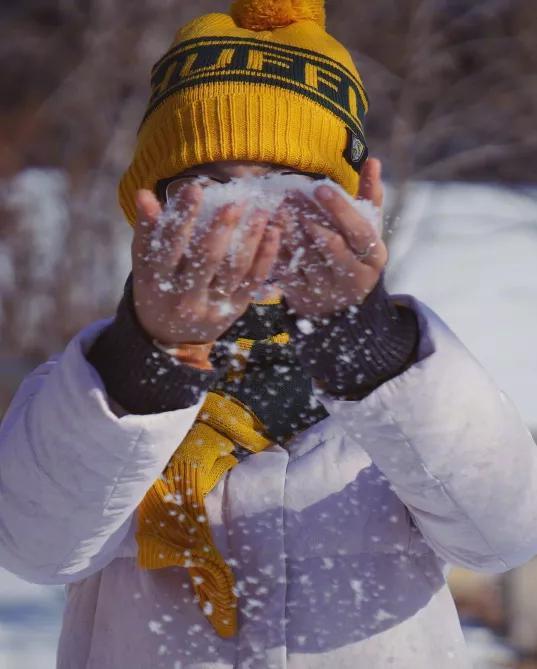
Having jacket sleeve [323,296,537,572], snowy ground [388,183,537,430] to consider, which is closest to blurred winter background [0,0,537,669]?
snowy ground [388,183,537,430]

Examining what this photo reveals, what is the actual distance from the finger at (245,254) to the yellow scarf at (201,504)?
1.03 ft

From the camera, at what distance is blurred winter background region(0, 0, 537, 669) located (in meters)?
4.64

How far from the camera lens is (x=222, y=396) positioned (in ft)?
4.40

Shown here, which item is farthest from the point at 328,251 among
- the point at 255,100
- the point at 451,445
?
the point at 255,100

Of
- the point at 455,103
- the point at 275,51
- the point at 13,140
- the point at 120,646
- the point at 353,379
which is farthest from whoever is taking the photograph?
the point at 455,103

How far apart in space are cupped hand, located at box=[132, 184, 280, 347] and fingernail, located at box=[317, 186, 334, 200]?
5 cm

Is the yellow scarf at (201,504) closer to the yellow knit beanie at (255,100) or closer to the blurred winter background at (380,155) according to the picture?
the yellow knit beanie at (255,100)

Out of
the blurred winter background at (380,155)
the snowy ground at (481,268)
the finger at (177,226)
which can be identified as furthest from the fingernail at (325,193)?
the snowy ground at (481,268)

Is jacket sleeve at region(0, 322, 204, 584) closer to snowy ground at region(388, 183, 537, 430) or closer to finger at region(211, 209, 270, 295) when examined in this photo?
finger at region(211, 209, 270, 295)

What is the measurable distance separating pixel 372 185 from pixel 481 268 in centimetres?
523

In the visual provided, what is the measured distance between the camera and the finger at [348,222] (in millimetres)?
1016

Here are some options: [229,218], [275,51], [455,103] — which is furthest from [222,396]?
[455,103]

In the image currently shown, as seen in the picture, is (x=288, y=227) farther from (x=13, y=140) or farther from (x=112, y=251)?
(x=13, y=140)

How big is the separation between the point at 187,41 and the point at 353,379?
0.70m
